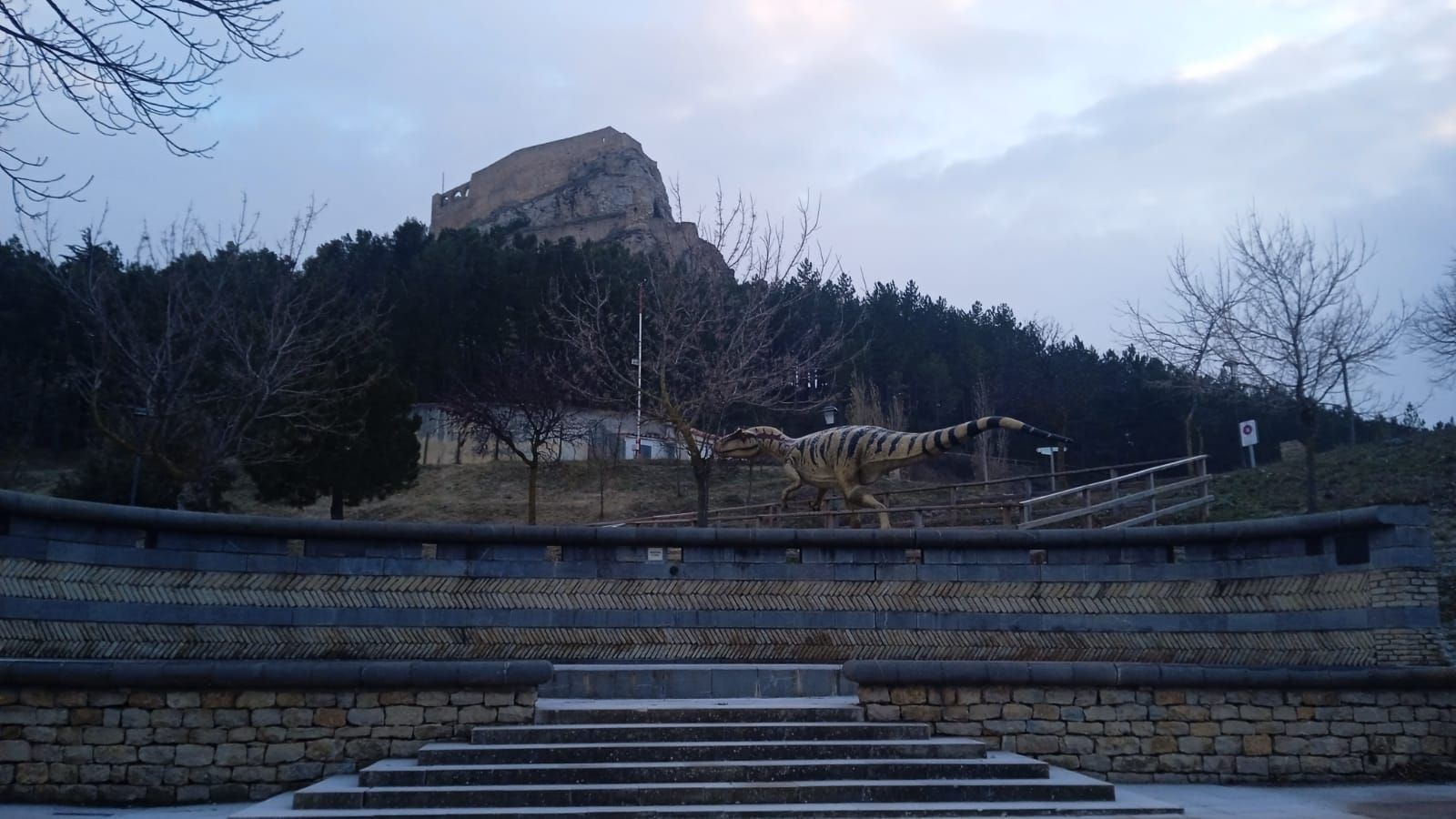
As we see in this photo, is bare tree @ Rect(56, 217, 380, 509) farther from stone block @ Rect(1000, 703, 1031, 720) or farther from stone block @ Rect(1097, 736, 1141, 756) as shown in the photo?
stone block @ Rect(1097, 736, 1141, 756)

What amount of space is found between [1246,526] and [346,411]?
1870 centimetres

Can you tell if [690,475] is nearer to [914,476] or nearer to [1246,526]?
[914,476]

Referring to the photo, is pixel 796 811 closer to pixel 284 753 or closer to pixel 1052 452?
pixel 284 753

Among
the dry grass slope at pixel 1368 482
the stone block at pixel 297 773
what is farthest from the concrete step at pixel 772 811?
the dry grass slope at pixel 1368 482

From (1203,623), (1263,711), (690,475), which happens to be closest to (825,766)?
(1263,711)

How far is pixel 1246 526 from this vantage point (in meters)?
11.7

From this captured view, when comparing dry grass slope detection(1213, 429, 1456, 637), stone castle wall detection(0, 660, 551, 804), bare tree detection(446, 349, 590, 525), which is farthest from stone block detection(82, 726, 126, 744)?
dry grass slope detection(1213, 429, 1456, 637)

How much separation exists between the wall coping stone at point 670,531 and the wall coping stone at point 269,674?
1.58 meters

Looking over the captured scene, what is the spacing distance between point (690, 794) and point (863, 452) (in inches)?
354

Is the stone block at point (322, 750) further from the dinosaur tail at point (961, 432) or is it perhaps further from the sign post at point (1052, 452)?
the sign post at point (1052, 452)

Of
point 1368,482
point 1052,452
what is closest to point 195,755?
point 1052,452

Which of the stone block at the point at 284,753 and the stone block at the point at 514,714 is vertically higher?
the stone block at the point at 514,714

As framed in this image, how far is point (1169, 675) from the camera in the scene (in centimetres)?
1025

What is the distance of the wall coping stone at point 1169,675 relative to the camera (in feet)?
32.9
